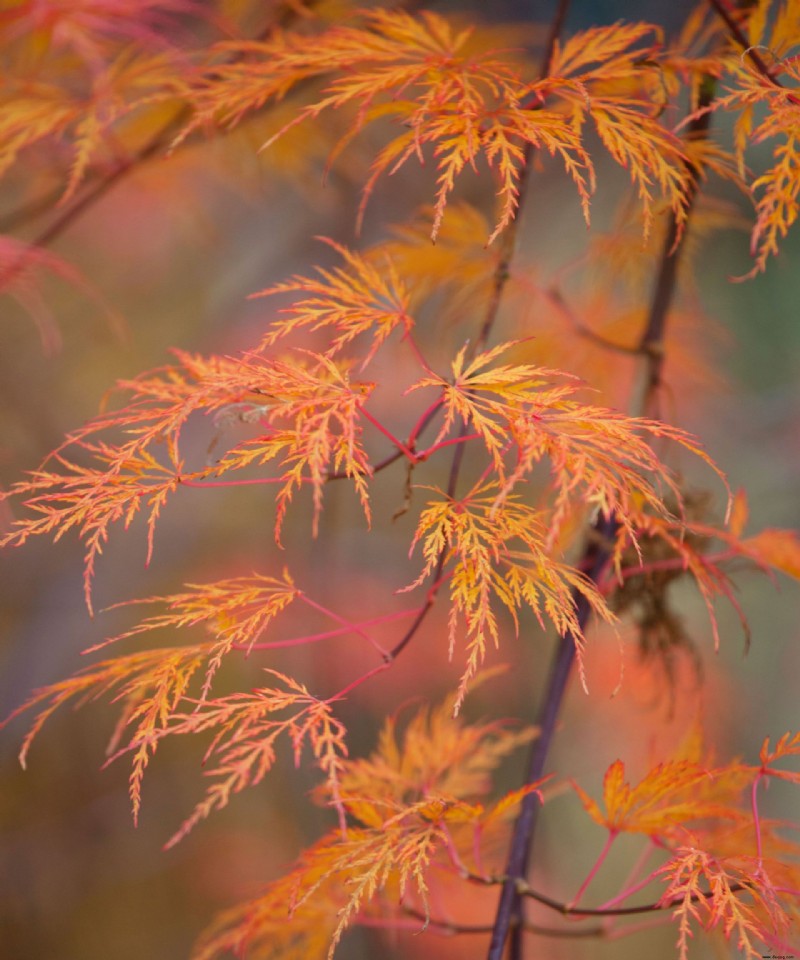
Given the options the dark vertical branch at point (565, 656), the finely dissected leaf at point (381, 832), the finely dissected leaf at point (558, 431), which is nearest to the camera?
the finely dissected leaf at point (558, 431)

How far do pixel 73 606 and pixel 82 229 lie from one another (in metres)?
1.44

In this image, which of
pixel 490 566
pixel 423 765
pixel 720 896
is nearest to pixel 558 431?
pixel 490 566

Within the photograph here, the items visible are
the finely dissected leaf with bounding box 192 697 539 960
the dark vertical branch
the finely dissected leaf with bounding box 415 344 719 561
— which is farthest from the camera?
the dark vertical branch

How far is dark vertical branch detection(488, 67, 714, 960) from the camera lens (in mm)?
749

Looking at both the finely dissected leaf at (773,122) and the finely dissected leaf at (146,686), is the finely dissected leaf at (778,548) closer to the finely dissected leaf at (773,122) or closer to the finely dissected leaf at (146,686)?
the finely dissected leaf at (773,122)

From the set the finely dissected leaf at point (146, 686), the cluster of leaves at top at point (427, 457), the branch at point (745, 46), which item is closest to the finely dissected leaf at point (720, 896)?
the cluster of leaves at top at point (427, 457)

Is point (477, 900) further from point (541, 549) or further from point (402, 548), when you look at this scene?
point (541, 549)

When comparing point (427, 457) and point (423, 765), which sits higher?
point (427, 457)

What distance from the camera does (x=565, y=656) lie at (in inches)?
33.0

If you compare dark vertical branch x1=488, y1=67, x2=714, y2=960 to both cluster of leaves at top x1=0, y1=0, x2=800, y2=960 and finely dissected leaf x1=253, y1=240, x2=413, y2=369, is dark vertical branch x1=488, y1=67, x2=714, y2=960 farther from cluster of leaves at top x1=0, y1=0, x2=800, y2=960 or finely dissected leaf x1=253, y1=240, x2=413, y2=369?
finely dissected leaf x1=253, y1=240, x2=413, y2=369

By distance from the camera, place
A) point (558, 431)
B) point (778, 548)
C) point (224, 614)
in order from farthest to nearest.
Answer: point (778, 548), point (224, 614), point (558, 431)

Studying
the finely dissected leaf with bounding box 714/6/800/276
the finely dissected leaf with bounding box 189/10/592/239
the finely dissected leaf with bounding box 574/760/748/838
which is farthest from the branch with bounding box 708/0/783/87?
the finely dissected leaf with bounding box 574/760/748/838

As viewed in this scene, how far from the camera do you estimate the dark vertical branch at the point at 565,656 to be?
0.75 meters

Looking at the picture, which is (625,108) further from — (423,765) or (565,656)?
(423,765)
